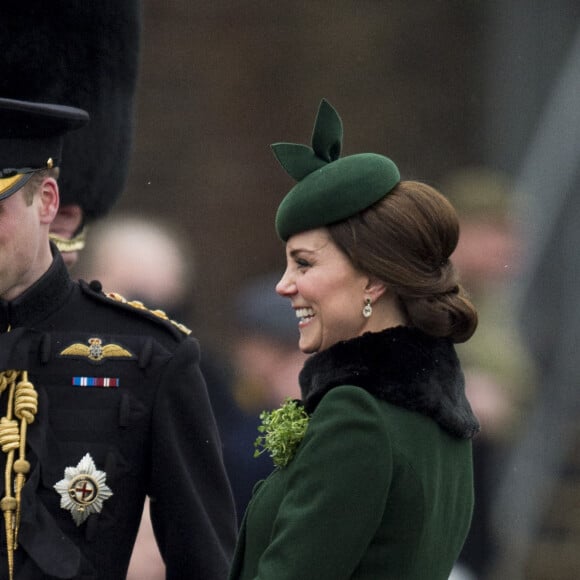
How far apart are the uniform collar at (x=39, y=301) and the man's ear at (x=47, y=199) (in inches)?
4.7

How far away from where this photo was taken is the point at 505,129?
6758 millimetres

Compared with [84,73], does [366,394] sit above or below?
above

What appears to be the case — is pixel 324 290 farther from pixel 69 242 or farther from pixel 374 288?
pixel 69 242

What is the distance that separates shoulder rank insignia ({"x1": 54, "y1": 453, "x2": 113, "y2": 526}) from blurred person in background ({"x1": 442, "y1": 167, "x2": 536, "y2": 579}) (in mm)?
2219

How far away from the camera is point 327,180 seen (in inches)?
133

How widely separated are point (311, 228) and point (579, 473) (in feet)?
10.9

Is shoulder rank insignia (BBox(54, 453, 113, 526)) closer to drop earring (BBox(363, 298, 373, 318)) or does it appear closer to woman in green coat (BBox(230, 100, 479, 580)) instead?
woman in green coat (BBox(230, 100, 479, 580))

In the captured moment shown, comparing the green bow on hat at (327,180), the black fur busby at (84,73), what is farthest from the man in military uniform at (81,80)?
the green bow on hat at (327,180)

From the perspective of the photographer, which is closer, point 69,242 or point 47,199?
point 47,199

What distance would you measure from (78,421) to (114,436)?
8 cm

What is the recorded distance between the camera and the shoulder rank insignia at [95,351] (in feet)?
12.7

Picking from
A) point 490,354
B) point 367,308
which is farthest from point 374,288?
point 490,354

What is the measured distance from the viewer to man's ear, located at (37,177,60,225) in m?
3.78

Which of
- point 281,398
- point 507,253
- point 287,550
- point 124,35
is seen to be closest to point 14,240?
point 287,550
